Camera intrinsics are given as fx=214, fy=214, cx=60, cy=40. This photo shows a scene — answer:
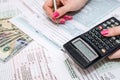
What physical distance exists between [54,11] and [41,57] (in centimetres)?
18

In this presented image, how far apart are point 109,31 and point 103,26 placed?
0.11ft

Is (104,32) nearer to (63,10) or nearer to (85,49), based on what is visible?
(85,49)

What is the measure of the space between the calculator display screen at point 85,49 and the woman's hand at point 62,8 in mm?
129

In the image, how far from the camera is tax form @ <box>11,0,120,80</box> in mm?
501

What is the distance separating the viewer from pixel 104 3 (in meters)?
0.69

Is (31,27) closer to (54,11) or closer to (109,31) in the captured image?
(54,11)

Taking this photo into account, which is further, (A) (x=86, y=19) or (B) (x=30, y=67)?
(A) (x=86, y=19)

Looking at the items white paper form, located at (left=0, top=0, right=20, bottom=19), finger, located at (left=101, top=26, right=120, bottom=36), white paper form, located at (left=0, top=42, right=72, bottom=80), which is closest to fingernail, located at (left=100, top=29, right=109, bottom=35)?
finger, located at (left=101, top=26, right=120, bottom=36)

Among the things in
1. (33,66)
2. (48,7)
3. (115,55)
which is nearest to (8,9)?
(48,7)

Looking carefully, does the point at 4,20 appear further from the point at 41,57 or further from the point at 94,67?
the point at 94,67

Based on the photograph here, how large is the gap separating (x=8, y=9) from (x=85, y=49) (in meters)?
0.34

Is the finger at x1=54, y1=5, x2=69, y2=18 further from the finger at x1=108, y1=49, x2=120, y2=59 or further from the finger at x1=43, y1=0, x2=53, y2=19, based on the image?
the finger at x1=108, y1=49, x2=120, y2=59

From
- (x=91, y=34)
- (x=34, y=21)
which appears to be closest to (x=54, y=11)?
(x=34, y=21)

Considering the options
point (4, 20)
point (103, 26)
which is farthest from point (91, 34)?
point (4, 20)
